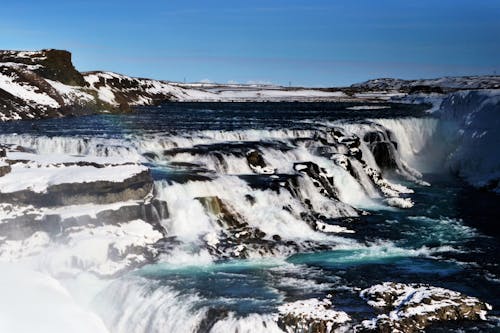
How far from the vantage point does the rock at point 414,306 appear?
12.7 m

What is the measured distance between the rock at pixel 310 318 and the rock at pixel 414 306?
2.10ft

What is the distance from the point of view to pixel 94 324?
1396 centimetres

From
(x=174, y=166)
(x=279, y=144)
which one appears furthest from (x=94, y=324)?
(x=279, y=144)

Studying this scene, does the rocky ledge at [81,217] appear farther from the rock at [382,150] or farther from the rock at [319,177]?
the rock at [382,150]

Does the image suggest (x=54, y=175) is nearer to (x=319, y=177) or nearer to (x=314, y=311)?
(x=314, y=311)

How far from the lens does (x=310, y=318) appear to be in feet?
42.7

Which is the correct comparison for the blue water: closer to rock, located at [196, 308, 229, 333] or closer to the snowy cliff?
rock, located at [196, 308, 229, 333]

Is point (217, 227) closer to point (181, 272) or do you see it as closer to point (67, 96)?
point (181, 272)

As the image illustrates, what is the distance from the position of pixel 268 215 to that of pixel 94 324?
376 inches

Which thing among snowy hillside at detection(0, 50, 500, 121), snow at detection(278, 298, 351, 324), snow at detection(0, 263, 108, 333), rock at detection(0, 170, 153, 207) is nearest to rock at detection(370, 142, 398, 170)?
rock at detection(0, 170, 153, 207)

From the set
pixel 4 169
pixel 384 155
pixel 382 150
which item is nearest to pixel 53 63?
pixel 382 150

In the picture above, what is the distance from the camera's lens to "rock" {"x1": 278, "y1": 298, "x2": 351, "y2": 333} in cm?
1279

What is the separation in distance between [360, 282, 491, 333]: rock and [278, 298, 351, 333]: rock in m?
0.64

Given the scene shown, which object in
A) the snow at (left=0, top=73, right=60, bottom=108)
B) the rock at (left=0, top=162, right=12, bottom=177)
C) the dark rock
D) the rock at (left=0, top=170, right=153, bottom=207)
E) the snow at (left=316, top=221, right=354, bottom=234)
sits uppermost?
the snow at (left=0, top=73, right=60, bottom=108)
